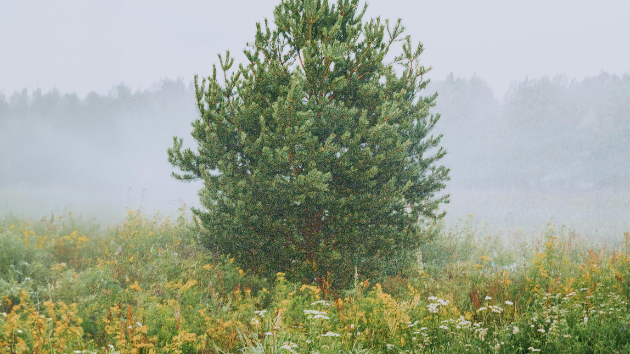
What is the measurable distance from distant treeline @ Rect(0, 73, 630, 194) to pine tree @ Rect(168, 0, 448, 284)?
79.2 feet

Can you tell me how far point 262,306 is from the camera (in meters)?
5.92

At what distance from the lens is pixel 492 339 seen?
169 inches

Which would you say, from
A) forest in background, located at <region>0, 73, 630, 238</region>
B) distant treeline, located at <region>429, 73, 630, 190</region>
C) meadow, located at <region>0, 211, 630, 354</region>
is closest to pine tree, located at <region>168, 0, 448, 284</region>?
meadow, located at <region>0, 211, 630, 354</region>

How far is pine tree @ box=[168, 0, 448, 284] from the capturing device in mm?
5777

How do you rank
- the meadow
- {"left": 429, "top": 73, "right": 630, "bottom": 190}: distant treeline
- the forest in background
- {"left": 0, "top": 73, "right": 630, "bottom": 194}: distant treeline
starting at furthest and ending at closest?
{"left": 429, "top": 73, "right": 630, "bottom": 190}: distant treeline → {"left": 0, "top": 73, "right": 630, "bottom": 194}: distant treeline → the forest in background → the meadow

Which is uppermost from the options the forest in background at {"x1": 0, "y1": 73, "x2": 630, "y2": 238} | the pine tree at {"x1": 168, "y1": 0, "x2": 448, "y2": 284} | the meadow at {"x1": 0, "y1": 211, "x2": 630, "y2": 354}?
the forest in background at {"x1": 0, "y1": 73, "x2": 630, "y2": 238}

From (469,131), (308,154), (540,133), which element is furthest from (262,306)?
(469,131)

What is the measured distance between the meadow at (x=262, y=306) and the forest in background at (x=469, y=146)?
14.5 meters

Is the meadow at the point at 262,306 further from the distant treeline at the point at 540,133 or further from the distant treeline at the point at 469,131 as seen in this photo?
the distant treeline at the point at 540,133

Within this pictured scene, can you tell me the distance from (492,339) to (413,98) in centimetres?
427

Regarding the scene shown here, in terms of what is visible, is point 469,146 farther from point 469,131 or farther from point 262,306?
point 262,306

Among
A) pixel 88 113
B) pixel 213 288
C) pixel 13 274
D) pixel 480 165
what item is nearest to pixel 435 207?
pixel 213 288

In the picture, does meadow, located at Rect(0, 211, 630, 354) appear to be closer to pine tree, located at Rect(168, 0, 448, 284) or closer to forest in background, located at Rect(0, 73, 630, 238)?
pine tree, located at Rect(168, 0, 448, 284)

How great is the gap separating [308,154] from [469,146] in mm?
38095
